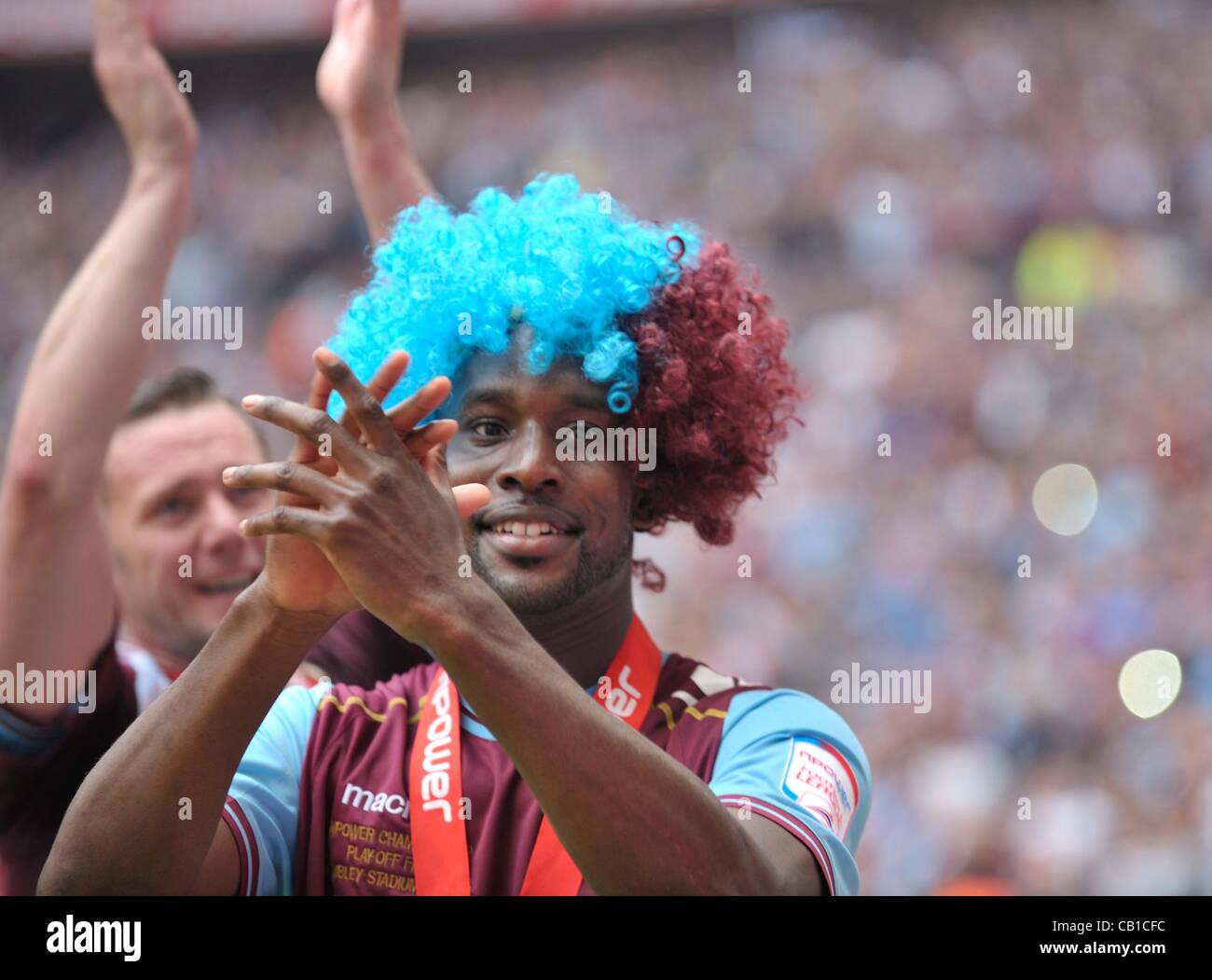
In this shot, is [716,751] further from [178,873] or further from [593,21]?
[593,21]

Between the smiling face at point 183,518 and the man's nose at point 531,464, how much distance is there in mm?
1289

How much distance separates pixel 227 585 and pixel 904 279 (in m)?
4.15

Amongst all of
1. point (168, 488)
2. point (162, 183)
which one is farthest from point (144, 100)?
point (168, 488)

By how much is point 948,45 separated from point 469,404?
16.8ft

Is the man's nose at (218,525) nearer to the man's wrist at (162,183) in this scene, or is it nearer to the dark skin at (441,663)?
the man's wrist at (162,183)

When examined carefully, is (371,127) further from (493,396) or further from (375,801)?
(375,801)

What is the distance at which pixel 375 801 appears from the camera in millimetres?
2277

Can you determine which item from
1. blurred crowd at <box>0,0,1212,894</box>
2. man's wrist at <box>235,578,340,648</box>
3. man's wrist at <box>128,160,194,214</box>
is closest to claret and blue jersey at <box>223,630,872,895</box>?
man's wrist at <box>235,578,340,648</box>

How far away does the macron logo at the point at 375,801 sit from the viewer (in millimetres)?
2266

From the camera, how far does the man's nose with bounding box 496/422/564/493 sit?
2.30 m

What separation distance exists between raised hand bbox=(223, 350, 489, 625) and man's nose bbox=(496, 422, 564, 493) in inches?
14.0

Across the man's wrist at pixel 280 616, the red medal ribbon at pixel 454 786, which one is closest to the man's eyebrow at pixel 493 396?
the red medal ribbon at pixel 454 786

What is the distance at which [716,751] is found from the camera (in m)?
2.29
